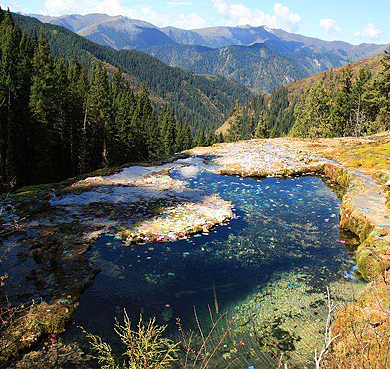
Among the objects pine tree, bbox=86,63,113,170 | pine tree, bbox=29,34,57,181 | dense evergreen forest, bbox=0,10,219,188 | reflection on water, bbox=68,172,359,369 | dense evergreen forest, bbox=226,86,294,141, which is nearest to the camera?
reflection on water, bbox=68,172,359,369

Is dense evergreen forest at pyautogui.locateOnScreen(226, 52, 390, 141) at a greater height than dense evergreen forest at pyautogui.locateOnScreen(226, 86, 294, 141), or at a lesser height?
greater

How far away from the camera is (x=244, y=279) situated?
39.8 ft

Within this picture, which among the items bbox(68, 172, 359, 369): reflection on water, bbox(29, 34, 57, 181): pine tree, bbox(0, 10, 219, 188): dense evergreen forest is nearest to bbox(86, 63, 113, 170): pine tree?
bbox(0, 10, 219, 188): dense evergreen forest

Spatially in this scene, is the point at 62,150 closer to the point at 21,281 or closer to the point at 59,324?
the point at 21,281

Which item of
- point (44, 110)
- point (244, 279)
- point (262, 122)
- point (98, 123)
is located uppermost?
point (44, 110)

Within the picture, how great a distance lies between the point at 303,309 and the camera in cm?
1019

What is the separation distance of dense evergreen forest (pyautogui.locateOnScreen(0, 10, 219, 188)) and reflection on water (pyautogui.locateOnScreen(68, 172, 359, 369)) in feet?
47.5

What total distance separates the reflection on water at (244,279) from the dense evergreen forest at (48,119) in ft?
47.5

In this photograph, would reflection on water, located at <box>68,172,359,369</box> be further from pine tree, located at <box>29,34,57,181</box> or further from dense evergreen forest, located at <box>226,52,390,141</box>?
dense evergreen forest, located at <box>226,52,390,141</box>

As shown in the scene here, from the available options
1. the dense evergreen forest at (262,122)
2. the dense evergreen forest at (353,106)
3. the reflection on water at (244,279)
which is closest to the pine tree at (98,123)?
the reflection on water at (244,279)

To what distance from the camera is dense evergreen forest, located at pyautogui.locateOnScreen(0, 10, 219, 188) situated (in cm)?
3027

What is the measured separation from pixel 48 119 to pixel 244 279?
103 feet

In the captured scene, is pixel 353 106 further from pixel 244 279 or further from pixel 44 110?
pixel 244 279

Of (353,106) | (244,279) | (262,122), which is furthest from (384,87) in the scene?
(244,279)
